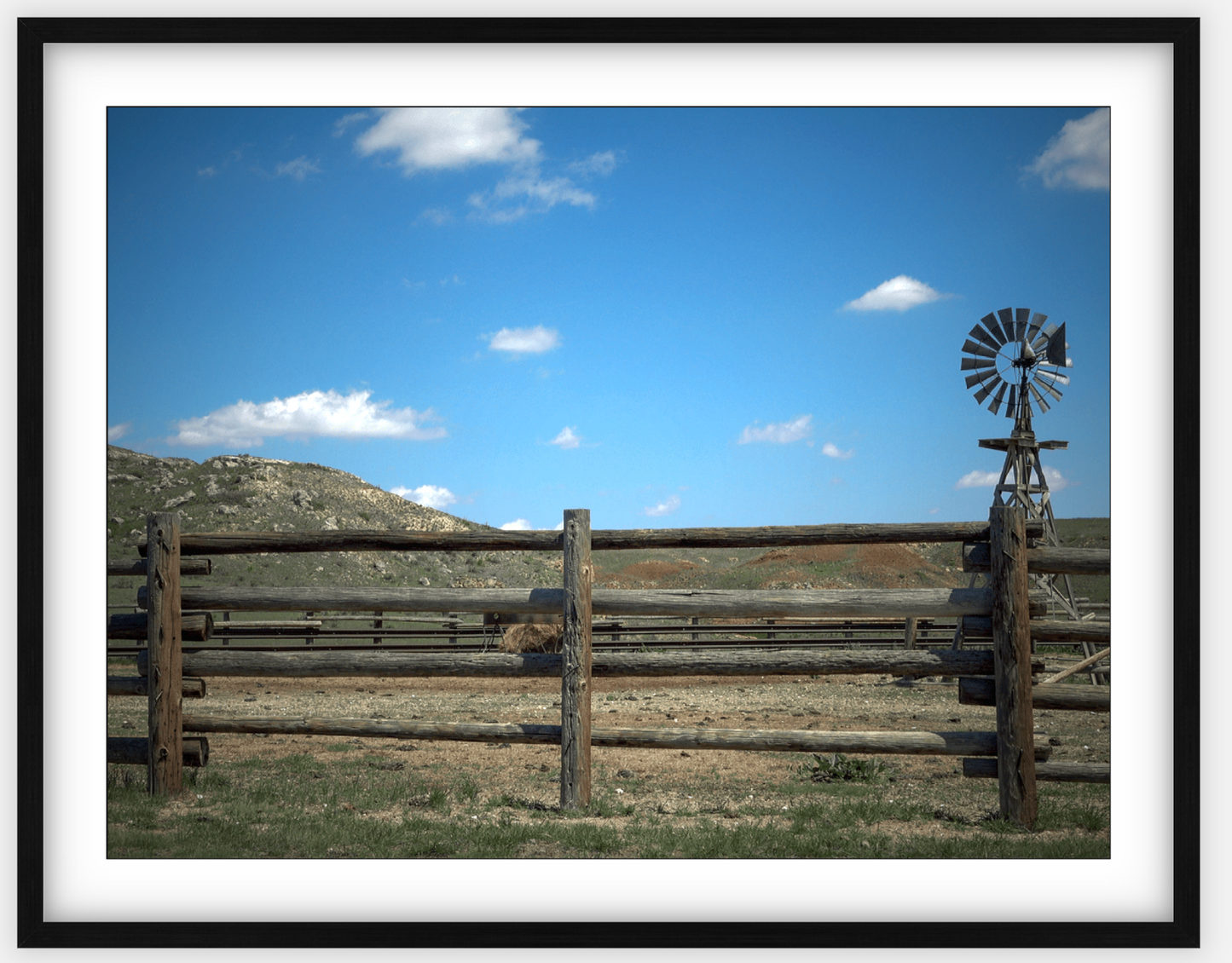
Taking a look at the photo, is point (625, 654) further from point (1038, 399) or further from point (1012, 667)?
point (1038, 399)

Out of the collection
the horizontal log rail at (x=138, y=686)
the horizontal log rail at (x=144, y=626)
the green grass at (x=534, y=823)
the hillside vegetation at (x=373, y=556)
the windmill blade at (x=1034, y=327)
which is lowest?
the hillside vegetation at (x=373, y=556)

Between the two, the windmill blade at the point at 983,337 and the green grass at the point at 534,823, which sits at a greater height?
the windmill blade at the point at 983,337

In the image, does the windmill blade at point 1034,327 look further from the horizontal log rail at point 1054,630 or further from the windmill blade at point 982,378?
the horizontal log rail at point 1054,630

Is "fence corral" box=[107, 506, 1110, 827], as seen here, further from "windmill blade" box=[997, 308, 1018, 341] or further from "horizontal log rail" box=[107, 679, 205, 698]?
"windmill blade" box=[997, 308, 1018, 341]

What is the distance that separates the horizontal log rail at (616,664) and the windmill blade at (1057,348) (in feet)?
52.4

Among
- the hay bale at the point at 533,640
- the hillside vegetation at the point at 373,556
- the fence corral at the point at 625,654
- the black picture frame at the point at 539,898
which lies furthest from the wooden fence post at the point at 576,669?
the hillside vegetation at the point at 373,556

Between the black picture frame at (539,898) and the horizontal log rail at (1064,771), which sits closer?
the black picture frame at (539,898)

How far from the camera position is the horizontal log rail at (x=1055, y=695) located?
5242 mm

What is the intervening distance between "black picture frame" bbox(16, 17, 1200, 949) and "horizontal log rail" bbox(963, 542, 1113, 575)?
1.11 meters

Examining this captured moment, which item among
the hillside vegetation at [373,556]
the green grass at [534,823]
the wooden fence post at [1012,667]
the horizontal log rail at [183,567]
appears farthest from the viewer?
the hillside vegetation at [373,556]

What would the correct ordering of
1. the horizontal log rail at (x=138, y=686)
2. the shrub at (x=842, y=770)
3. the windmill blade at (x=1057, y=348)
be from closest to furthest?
the horizontal log rail at (x=138, y=686)
the shrub at (x=842, y=770)
the windmill blade at (x=1057, y=348)

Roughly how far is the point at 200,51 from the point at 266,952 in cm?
460

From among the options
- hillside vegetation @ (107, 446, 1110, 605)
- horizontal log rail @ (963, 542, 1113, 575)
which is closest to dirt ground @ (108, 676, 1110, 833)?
horizontal log rail @ (963, 542, 1113, 575)

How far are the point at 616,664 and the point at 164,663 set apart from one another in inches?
126
